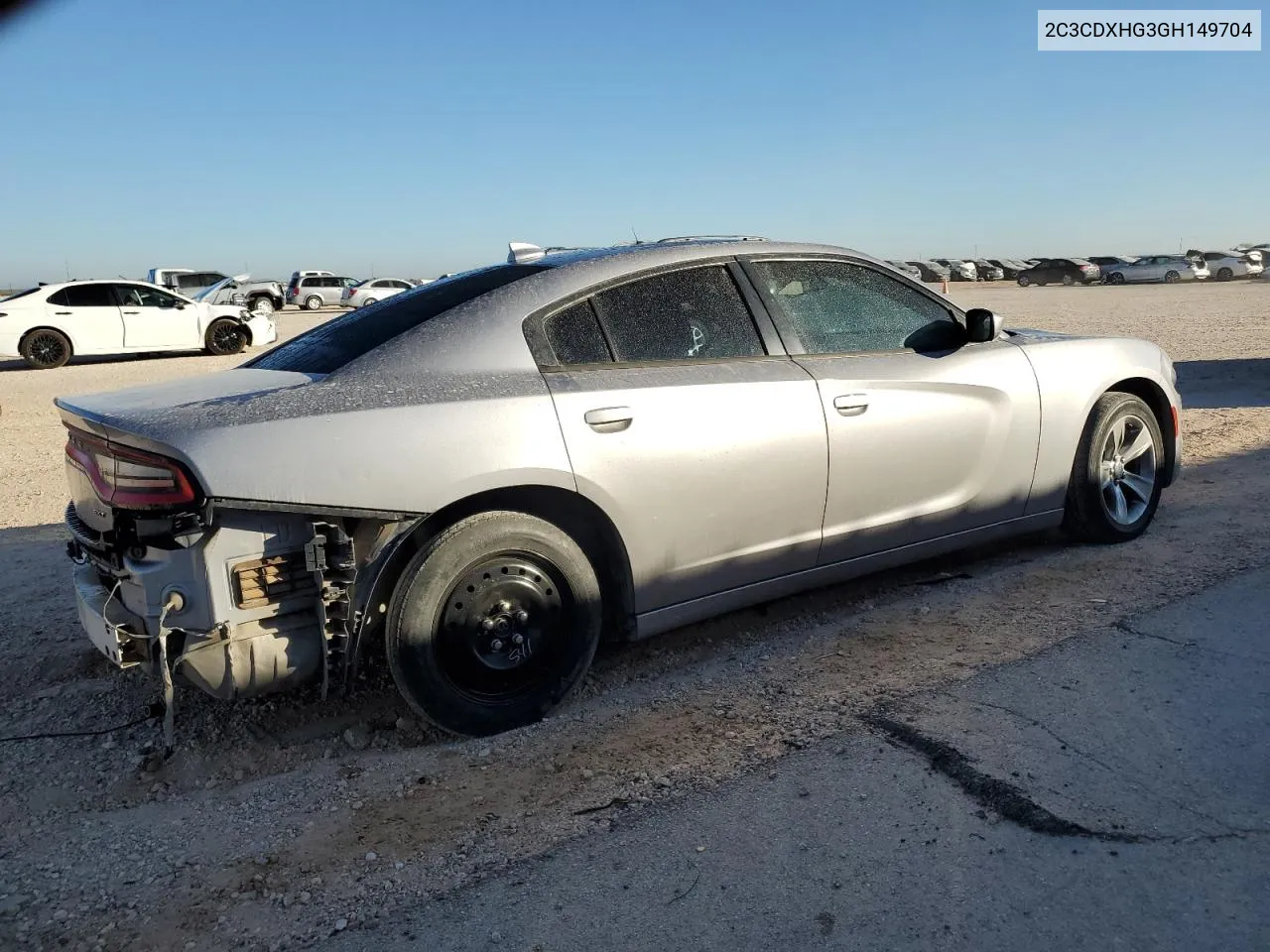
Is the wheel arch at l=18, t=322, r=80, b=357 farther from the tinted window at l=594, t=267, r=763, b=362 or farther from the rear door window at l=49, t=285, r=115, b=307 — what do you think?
the tinted window at l=594, t=267, r=763, b=362

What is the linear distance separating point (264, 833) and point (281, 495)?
941mm

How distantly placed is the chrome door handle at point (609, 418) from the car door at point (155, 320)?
1747 cm

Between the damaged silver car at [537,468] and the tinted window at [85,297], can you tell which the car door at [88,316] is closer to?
the tinted window at [85,297]

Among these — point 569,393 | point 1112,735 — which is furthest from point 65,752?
point 1112,735

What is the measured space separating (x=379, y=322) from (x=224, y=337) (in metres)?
17.4

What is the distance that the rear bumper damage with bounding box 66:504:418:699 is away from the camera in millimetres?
2928

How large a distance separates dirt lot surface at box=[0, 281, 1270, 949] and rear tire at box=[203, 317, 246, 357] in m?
14.9

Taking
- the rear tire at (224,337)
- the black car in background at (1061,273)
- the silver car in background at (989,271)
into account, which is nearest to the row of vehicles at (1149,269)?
the black car in background at (1061,273)

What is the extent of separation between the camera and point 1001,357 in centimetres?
459

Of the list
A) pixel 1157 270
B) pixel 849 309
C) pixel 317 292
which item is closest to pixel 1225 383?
pixel 849 309

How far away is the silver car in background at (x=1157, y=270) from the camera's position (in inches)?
1955

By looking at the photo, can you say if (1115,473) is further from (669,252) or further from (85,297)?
(85,297)

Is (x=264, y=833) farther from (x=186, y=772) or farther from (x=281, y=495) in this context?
(x=281, y=495)

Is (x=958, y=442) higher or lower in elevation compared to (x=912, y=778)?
higher
